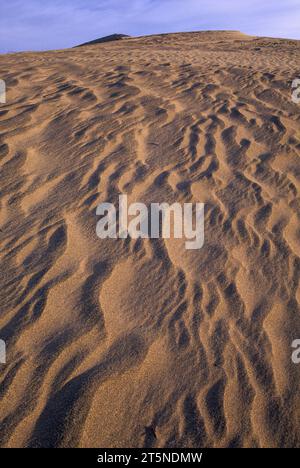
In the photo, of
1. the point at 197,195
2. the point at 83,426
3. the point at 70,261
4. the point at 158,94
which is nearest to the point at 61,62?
the point at 158,94

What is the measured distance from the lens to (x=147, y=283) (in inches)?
92.6

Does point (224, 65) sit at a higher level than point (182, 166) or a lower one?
higher

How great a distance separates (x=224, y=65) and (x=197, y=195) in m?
5.02

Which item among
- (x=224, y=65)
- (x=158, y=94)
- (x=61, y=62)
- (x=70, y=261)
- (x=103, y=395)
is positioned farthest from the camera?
(x=224, y=65)

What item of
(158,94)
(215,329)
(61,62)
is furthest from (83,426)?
(61,62)

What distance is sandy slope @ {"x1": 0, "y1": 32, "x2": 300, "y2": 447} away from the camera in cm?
169

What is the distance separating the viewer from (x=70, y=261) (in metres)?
2.45

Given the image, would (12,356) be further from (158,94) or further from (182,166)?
(158,94)

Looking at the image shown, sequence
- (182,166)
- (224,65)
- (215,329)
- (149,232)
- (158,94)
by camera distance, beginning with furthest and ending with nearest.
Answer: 1. (224,65)
2. (158,94)
3. (182,166)
4. (149,232)
5. (215,329)

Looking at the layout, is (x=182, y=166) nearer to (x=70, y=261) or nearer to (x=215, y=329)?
(x=70, y=261)

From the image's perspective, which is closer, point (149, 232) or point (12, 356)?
point (12, 356)

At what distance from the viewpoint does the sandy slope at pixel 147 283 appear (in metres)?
1.69

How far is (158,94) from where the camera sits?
5.09 m
